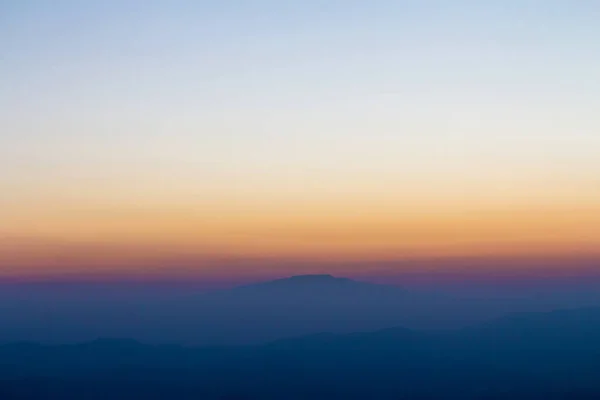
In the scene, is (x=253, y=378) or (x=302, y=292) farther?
(x=302, y=292)

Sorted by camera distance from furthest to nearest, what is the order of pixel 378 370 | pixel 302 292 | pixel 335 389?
1. pixel 302 292
2. pixel 378 370
3. pixel 335 389

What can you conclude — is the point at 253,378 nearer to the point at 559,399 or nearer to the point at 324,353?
the point at 324,353

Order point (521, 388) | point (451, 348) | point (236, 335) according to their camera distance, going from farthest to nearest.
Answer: point (236, 335) → point (451, 348) → point (521, 388)

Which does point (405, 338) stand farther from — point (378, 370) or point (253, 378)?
point (253, 378)

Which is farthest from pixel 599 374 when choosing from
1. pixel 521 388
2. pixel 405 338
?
pixel 405 338

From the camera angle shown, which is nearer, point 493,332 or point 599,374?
point 599,374

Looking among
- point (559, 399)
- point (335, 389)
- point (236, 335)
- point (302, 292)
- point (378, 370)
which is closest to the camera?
point (559, 399)

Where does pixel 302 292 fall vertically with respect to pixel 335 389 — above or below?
above

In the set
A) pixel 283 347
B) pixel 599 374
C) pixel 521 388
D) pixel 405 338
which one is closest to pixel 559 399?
pixel 521 388

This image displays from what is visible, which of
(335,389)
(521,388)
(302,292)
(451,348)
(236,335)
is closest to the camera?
(521,388)
